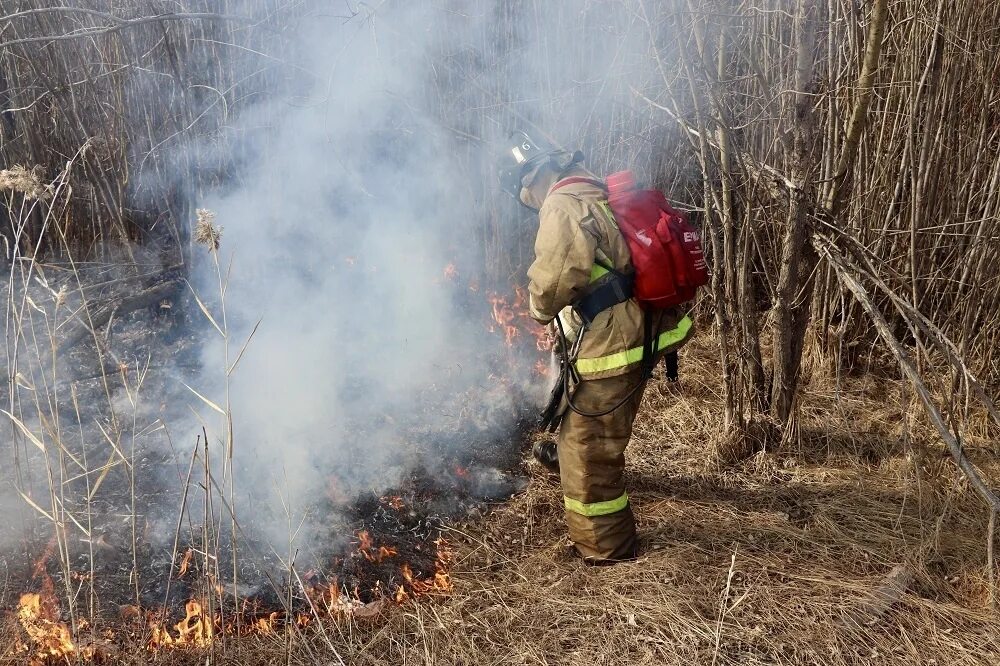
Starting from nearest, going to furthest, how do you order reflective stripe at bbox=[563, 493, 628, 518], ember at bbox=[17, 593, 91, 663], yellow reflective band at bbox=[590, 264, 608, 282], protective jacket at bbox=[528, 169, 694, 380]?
ember at bbox=[17, 593, 91, 663], protective jacket at bbox=[528, 169, 694, 380], yellow reflective band at bbox=[590, 264, 608, 282], reflective stripe at bbox=[563, 493, 628, 518]

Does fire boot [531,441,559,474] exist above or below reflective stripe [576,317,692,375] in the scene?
below

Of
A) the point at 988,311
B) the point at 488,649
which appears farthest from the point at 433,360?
the point at 988,311

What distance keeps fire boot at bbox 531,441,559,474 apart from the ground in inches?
6.9

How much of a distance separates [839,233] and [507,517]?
7.04 ft

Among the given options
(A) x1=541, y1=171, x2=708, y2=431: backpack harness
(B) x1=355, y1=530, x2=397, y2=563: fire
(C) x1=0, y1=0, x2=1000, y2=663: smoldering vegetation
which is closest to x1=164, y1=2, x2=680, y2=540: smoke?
(C) x1=0, y1=0, x2=1000, y2=663: smoldering vegetation

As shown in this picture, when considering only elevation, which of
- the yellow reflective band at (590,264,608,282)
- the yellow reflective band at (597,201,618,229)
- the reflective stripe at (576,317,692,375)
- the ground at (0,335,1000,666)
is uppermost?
the yellow reflective band at (597,201,618,229)

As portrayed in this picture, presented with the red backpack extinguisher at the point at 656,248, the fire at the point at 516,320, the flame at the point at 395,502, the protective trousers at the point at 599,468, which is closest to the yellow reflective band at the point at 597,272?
the red backpack extinguisher at the point at 656,248

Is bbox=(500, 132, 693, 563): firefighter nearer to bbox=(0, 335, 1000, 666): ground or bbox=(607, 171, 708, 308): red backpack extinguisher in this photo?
bbox=(607, 171, 708, 308): red backpack extinguisher

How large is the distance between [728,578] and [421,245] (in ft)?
11.5

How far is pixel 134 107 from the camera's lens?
5.61 meters

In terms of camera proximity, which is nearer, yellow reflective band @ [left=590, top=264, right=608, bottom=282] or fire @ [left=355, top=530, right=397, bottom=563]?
yellow reflective band @ [left=590, top=264, right=608, bottom=282]

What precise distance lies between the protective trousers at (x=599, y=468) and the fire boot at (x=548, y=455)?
493mm

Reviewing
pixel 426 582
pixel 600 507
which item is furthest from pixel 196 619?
pixel 600 507

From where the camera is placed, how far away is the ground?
9.21 ft
